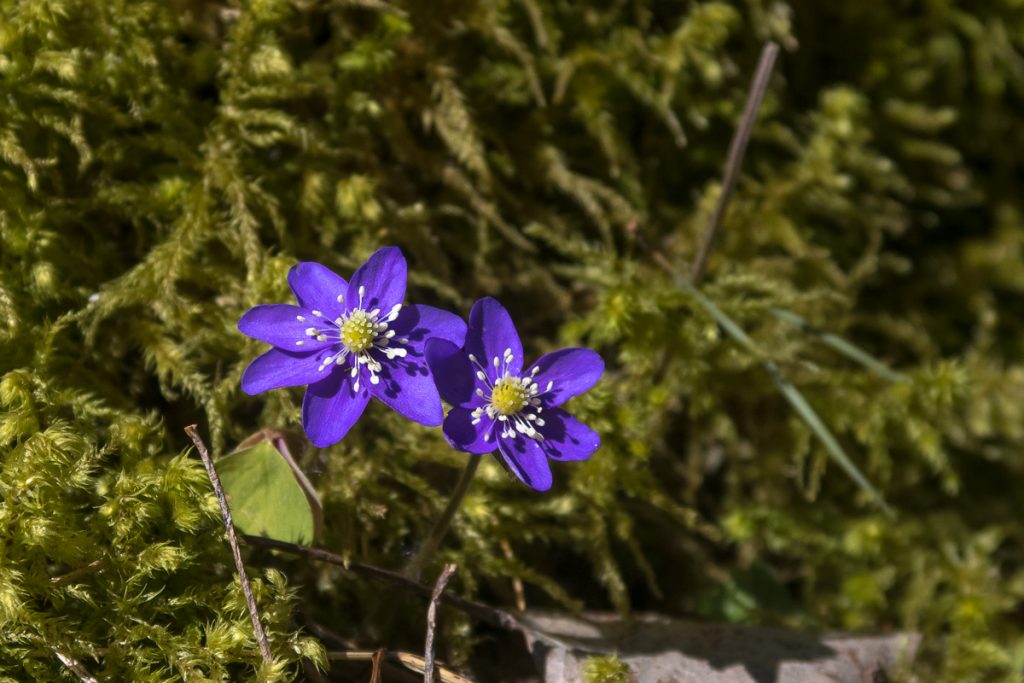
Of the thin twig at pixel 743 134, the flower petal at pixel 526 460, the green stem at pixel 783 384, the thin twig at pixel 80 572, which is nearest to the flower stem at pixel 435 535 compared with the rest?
the flower petal at pixel 526 460

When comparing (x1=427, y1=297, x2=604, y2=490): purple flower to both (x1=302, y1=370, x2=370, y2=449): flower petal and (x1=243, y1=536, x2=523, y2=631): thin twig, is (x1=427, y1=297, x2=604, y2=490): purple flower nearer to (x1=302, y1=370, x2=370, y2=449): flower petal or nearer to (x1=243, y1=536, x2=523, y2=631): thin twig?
(x1=302, y1=370, x2=370, y2=449): flower petal

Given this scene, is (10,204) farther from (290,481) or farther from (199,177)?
(290,481)

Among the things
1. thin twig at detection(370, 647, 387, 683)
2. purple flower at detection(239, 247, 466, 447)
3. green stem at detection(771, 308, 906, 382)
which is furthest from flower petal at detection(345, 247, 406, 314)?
green stem at detection(771, 308, 906, 382)

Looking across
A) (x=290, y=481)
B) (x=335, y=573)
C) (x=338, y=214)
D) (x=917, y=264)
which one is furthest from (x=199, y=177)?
(x=917, y=264)

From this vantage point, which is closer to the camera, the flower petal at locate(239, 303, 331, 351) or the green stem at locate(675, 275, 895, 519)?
the flower petal at locate(239, 303, 331, 351)

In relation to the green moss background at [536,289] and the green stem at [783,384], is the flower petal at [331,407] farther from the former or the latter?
the green stem at [783,384]

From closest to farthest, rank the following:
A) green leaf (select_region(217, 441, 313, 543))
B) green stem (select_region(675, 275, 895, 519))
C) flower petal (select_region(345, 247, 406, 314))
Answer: flower petal (select_region(345, 247, 406, 314)) → green leaf (select_region(217, 441, 313, 543)) → green stem (select_region(675, 275, 895, 519))

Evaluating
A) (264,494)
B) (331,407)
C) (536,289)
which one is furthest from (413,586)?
(536,289)
